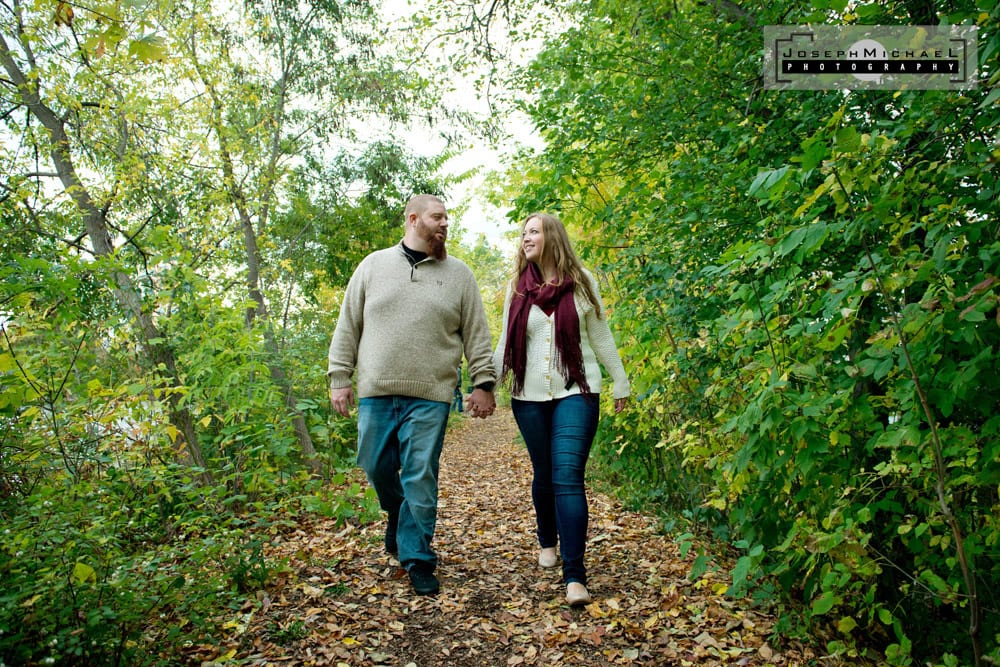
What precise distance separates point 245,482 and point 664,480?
10.2 ft

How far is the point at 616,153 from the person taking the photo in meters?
4.21

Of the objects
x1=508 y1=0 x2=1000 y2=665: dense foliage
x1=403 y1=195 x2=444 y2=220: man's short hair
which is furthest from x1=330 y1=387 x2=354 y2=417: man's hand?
x1=508 y1=0 x2=1000 y2=665: dense foliage

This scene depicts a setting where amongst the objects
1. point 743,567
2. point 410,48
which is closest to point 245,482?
point 743,567

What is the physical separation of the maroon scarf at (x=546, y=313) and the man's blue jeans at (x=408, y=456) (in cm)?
45

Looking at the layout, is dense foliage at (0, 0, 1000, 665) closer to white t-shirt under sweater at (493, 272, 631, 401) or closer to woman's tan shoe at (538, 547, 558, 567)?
white t-shirt under sweater at (493, 272, 631, 401)

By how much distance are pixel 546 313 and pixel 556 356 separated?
0.86ft

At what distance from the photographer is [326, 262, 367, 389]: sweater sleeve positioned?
3.42 meters

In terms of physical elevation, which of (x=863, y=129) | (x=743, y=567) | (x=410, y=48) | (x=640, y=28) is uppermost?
(x=410, y=48)

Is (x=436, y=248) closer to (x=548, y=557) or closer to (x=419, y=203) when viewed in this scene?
(x=419, y=203)

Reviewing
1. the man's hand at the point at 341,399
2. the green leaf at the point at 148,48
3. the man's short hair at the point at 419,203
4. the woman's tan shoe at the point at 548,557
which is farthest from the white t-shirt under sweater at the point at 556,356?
the green leaf at the point at 148,48

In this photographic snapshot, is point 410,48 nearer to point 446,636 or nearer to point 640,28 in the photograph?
point 640,28

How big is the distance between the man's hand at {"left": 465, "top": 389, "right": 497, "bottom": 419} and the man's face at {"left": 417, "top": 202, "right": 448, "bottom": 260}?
836 millimetres

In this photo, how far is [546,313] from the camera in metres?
3.33

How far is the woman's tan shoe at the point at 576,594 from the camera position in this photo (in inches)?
118
